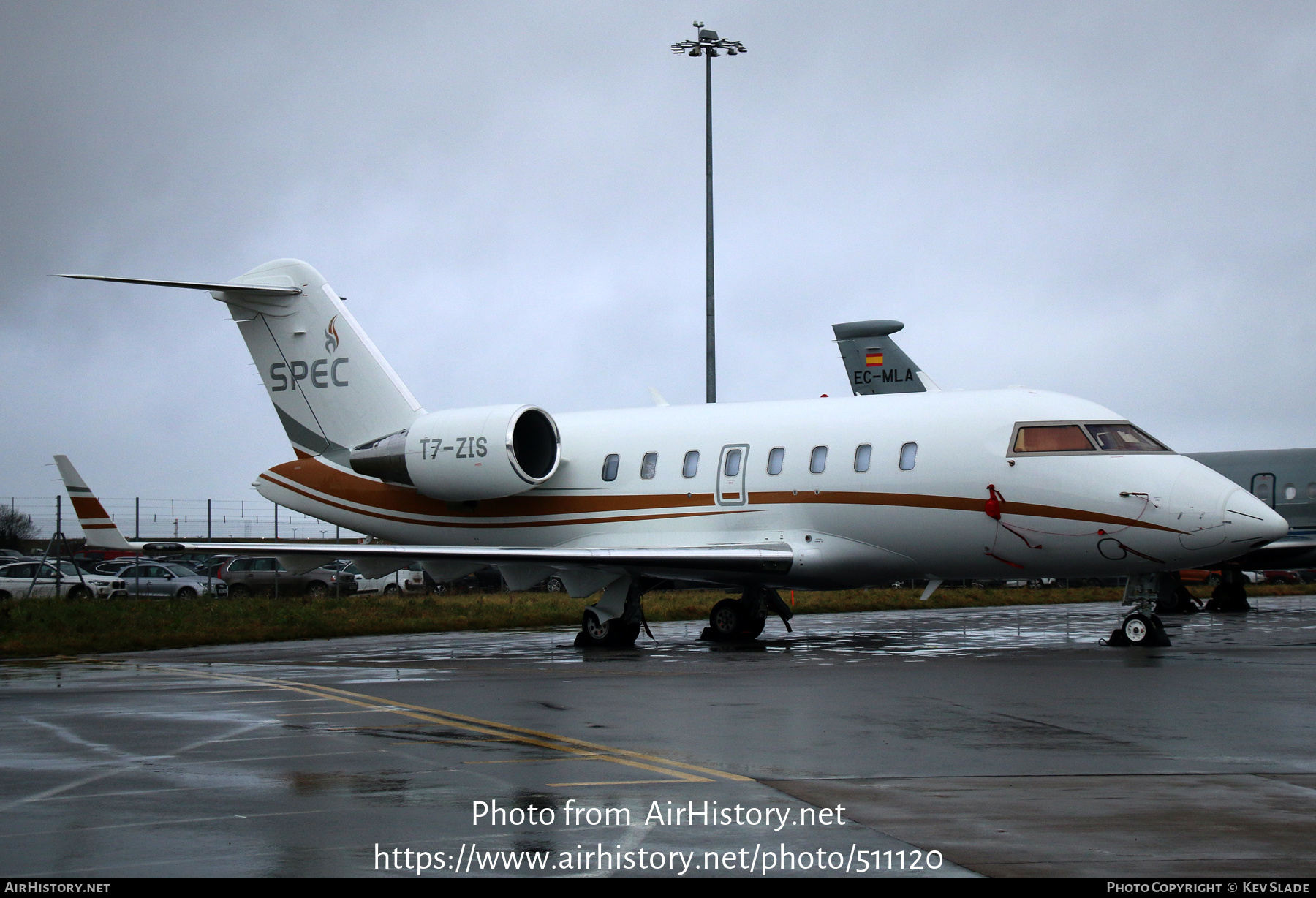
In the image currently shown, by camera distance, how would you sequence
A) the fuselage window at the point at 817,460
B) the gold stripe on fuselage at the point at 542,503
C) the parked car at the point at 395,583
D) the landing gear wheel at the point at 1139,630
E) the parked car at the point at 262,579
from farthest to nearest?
the parked car at the point at 395,583 → the parked car at the point at 262,579 → the fuselage window at the point at 817,460 → the gold stripe on fuselage at the point at 542,503 → the landing gear wheel at the point at 1139,630

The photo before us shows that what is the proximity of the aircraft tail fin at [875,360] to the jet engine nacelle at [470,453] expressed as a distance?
33.3 ft

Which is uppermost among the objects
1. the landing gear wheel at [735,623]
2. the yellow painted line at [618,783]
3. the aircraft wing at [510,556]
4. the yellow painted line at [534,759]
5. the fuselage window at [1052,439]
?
the fuselage window at [1052,439]

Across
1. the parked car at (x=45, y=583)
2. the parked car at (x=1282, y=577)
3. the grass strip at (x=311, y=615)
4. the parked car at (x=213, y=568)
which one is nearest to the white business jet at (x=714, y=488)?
the grass strip at (x=311, y=615)

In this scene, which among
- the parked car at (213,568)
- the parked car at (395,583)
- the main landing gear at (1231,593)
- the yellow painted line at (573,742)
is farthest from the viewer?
the parked car at (395,583)

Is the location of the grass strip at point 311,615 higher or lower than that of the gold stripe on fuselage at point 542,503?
lower

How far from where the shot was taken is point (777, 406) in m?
19.9

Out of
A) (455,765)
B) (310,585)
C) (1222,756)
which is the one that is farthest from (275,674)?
(310,585)

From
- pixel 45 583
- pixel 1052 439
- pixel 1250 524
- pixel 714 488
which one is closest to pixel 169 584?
pixel 45 583

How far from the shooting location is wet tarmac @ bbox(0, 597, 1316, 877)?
535 cm

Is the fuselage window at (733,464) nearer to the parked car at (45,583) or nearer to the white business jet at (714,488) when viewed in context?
the white business jet at (714,488)

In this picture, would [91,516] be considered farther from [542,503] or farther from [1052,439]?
[1052,439]

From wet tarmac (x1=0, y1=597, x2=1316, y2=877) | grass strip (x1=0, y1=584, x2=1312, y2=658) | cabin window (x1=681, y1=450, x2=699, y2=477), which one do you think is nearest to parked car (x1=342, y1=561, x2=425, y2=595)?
grass strip (x1=0, y1=584, x2=1312, y2=658)

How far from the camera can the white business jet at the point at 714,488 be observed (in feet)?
53.8

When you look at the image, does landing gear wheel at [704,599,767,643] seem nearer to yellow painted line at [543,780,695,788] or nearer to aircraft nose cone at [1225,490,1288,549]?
aircraft nose cone at [1225,490,1288,549]
